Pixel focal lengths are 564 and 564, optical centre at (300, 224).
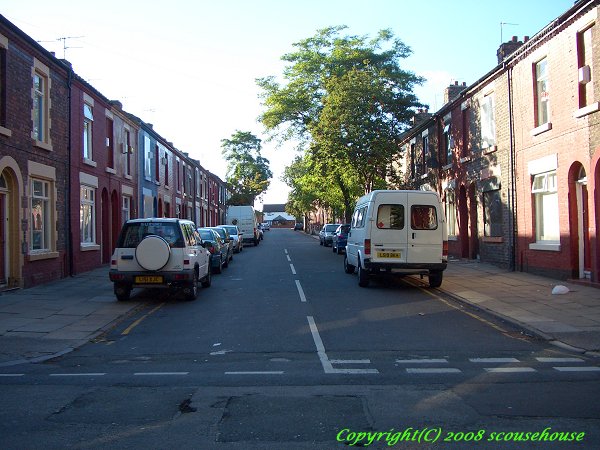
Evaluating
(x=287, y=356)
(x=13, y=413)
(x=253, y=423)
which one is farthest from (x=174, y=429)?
(x=287, y=356)

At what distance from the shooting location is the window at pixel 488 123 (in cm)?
2031

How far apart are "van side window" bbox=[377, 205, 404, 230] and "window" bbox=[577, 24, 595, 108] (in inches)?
209

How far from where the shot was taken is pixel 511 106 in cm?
1842

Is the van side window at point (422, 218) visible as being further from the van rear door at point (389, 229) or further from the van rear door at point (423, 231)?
the van rear door at point (389, 229)

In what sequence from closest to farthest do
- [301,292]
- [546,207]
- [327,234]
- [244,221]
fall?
[301,292] → [546,207] → [327,234] → [244,221]

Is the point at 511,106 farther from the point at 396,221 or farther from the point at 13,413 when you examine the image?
the point at 13,413

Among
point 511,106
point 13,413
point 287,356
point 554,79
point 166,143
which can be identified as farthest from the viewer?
point 166,143

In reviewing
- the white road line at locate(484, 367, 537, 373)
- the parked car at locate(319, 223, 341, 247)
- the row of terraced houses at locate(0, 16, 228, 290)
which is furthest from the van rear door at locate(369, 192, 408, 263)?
the parked car at locate(319, 223, 341, 247)

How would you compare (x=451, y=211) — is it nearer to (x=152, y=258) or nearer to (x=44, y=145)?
(x=152, y=258)

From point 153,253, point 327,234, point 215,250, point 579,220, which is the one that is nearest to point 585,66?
point 579,220

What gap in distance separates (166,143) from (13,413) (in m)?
29.7

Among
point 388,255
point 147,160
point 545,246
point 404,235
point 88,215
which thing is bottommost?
point 388,255

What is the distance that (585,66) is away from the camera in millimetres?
13930

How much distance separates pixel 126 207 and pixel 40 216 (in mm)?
9257
